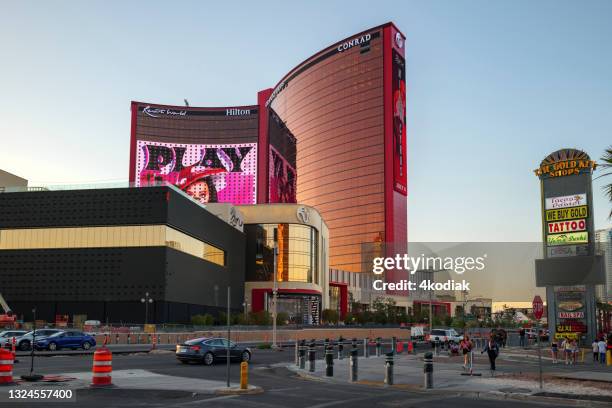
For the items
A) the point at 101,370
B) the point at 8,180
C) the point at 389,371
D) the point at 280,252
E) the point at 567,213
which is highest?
the point at 8,180

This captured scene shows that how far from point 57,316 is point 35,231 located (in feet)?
34.4

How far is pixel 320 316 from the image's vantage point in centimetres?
11894

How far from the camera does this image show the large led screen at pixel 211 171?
193125 millimetres

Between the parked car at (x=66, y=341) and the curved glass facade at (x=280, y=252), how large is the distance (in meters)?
69.0

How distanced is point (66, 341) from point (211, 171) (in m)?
157

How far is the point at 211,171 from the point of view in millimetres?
196250

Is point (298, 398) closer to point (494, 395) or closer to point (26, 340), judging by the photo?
point (494, 395)

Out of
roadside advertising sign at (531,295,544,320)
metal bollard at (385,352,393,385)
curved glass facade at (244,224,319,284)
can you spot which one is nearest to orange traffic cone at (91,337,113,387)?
metal bollard at (385,352,393,385)

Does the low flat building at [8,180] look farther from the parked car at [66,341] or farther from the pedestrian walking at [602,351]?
the pedestrian walking at [602,351]

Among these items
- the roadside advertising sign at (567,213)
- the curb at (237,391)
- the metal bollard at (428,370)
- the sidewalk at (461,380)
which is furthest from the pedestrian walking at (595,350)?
the curb at (237,391)

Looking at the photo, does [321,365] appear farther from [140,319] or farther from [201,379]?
[140,319]

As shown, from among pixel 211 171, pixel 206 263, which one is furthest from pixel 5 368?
pixel 211 171

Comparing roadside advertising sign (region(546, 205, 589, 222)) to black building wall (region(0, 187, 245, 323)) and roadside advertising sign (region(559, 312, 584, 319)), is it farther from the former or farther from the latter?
black building wall (region(0, 187, 245, 323))

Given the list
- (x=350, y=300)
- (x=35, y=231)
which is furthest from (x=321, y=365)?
(x=350, y=300)
